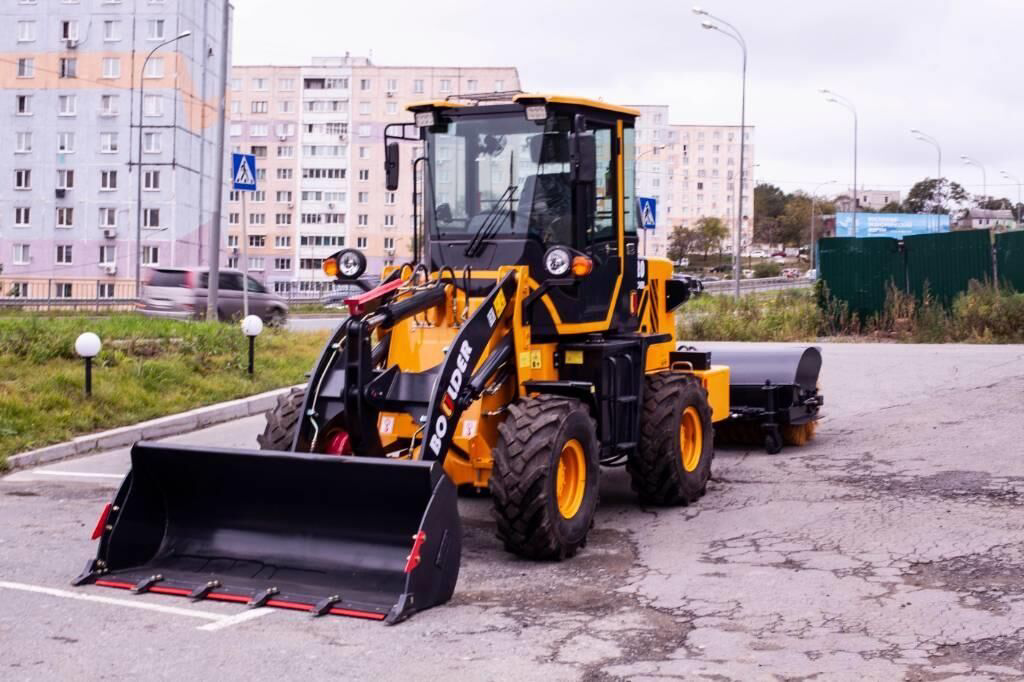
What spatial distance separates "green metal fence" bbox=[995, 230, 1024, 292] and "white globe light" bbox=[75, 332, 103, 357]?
1970 cm

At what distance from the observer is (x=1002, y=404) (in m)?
14.2

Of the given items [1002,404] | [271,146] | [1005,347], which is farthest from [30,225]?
[1002,404]

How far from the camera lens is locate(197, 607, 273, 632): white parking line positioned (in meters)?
6.53

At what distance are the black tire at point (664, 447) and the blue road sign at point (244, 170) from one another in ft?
33.4

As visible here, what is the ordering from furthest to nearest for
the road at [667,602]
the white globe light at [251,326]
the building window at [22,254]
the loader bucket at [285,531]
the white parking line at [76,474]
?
1. the building window at [22,254]
2. the white globe light at [251,326]
3. the white parking line at [76,474]
4. the loader bucket at [285,531]
5. the road at [667,602]

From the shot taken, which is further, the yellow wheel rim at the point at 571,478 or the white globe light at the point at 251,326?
the white globe light at the point at 251,326

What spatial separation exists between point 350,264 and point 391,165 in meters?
1.08

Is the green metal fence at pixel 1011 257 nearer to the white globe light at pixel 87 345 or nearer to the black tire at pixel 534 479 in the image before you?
the white globe light at pixel 87 345

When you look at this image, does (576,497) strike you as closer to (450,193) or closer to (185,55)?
(450,193)

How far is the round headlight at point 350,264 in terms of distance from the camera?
9.08 meters

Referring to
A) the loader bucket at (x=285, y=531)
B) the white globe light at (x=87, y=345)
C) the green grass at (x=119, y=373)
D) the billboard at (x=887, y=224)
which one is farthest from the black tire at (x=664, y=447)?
the billboard at (x=887, y=224)

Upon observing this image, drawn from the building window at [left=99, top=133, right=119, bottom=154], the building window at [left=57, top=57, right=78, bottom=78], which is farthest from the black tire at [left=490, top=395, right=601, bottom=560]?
the building window at [left=99, top=133, right=119, bottom=154]

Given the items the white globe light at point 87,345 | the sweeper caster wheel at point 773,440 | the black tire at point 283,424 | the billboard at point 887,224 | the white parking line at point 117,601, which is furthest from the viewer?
the billboard at point 887,224

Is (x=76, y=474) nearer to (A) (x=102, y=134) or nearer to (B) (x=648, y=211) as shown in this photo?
(B) (x=648, y=211)
